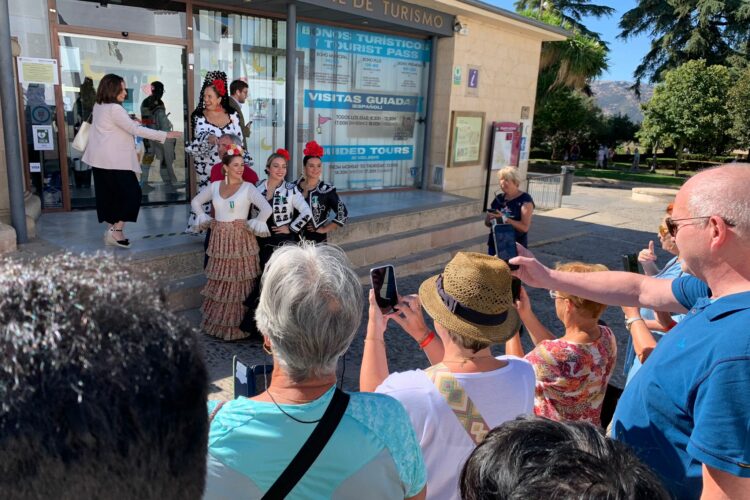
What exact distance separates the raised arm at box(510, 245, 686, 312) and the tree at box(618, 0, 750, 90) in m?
38.3

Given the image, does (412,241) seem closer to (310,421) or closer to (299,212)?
(299,212)

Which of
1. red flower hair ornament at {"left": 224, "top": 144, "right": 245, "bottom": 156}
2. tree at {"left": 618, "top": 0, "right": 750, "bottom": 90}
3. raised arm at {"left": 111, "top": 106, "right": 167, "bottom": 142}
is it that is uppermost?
tree at {"left": 618, "top": 0, "right": 750, "bottom": 90}

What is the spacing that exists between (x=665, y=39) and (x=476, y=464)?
44.3m

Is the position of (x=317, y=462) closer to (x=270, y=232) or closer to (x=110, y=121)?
(x=270, y=232)

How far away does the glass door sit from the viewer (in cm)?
692

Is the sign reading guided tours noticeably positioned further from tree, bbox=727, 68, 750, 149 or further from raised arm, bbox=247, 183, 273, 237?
tree, bbox=727, 68, 750, 149

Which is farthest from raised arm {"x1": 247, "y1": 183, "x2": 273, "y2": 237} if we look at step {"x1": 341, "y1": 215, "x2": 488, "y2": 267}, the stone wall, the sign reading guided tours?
the stone wall

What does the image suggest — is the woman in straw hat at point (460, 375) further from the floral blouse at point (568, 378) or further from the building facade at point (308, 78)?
the building facade at point (308, 78)

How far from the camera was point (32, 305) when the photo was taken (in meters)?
0.68

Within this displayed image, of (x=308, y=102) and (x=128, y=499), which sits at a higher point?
(x=308, y=102)

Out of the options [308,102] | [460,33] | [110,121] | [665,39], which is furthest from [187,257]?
[665,39]

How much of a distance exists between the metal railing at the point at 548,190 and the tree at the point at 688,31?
26299 mm

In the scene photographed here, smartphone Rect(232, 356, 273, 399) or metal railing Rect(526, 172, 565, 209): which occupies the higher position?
smartphone Rect(232, 356, 273, 399)

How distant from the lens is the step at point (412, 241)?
25.0 ft
